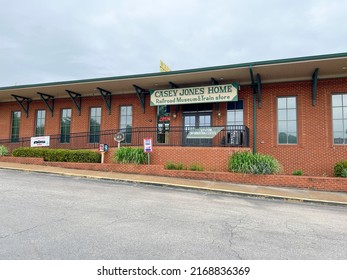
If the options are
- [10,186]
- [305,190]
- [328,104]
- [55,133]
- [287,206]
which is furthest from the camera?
[55,133]

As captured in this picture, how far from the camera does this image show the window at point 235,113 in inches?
541

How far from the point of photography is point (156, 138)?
14953 mm

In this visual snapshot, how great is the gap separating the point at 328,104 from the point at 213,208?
8.98 meters

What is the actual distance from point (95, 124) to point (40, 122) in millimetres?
4779

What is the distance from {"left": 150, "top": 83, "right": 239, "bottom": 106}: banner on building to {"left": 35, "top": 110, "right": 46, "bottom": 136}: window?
29.6ft

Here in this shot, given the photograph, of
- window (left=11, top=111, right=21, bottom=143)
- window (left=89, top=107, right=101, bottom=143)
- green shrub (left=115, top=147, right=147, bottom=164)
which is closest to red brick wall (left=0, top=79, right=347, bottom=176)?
green shrub (left=115, top=147, right=147, bottom=164)

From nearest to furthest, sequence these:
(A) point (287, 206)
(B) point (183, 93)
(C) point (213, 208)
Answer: (C) point (213, 208), (A) point (287, 206), (B) point (183, 93)

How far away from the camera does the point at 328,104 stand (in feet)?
40.0

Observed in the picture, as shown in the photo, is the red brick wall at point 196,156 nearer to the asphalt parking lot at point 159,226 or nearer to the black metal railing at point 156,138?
the black metal railing at point 156,138

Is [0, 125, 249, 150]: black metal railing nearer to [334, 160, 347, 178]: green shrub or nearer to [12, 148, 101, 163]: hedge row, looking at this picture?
[12, 148, 101, 163]: hedge row

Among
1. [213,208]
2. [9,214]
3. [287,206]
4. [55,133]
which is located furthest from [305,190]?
[55,133]

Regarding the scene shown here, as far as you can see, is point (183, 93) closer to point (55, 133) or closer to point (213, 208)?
point (213, 208)

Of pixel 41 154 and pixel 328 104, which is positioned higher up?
pixel 328 104

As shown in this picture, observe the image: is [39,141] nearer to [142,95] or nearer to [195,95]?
[142,95]
